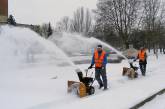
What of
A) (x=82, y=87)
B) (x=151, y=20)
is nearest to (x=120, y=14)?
(x=151, y=20)

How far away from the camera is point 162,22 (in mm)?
62000

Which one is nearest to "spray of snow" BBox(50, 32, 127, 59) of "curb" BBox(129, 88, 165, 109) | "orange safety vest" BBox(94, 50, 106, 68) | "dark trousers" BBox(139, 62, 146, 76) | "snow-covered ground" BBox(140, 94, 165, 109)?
"dark trousers" BBox(139, 62, 146, 76)

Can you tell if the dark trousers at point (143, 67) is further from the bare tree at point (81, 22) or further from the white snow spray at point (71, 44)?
the bare tree at point (81, 22)

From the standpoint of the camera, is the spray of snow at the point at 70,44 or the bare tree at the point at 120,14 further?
the bare tree at the point at 120,14

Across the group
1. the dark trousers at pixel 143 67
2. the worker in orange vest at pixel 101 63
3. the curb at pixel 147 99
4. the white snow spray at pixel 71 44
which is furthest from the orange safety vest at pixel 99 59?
the white snow spray at pixel 71 44

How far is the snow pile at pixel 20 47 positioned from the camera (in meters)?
13.8

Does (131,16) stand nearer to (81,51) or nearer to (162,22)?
(162,22)

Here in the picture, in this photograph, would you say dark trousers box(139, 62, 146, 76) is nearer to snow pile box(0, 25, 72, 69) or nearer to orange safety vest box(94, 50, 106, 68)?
snow pile box(0, 25, 72, 69)

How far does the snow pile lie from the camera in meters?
13.8

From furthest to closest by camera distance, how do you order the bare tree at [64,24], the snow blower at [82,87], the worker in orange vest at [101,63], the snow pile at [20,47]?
the bare tree at [64,24] < the snow pile at [20,47] < the worker in orange vest at [101,63] < the snow blower at [82,87]

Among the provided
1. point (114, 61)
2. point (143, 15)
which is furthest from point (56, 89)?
point (143, 15)

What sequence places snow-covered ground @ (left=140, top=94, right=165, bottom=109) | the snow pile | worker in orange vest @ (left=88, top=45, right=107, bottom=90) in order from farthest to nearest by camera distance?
the snow pile, worker in orange vest @ (left=88, top=45, right=107, bottom=90), snow-covered ground @ (left=140, top=94, right=165, bottom=109)

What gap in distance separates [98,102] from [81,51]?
30.3m

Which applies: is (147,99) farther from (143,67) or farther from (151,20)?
(151,20)
